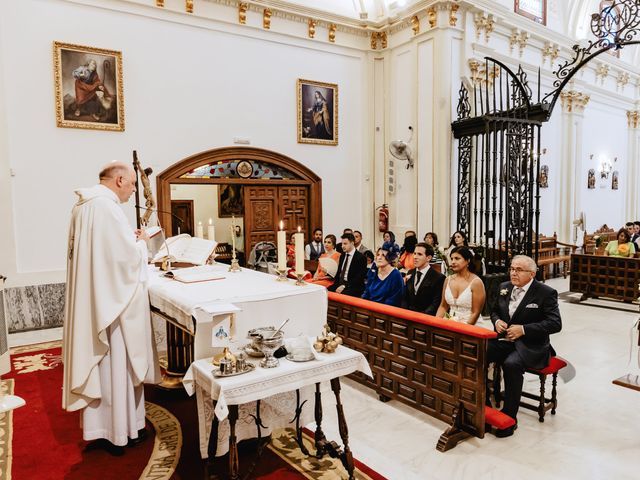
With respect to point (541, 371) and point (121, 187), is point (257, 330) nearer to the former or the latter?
point (121, 187)

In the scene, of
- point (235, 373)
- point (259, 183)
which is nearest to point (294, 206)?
point (259, 183)

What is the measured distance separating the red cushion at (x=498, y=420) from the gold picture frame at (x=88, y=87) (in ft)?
24.6

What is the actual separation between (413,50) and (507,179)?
4.29 meters

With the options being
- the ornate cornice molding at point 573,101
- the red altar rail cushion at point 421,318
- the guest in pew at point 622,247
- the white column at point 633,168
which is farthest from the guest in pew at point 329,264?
the white column at point 633,168

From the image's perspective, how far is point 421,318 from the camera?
4477 millimetres

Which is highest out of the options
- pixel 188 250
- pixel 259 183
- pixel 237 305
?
pixel 259 183

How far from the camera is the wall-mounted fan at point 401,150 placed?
10.9m

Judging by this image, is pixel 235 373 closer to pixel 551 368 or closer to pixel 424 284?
pixel 424 284

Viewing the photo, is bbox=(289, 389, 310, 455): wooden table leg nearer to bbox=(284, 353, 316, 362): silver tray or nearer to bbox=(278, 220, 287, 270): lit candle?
bbox=(284, 353, 316, 362): silver tray

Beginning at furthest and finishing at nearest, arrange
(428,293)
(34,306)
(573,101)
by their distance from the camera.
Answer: (573,101), (34,306), (428,293)

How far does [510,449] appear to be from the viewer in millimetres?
3967

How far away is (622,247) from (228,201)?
10.1m

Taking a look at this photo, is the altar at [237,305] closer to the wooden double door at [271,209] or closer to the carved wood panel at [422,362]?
the carved wood panel at [422,362]

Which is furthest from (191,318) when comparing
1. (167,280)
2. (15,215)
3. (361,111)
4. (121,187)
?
(361,111)
